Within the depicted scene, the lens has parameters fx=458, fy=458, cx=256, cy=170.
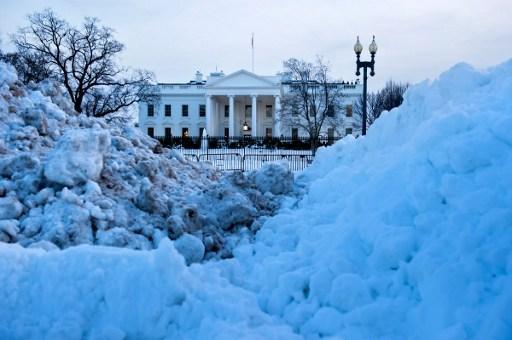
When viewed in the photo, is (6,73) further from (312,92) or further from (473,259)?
(312,92)

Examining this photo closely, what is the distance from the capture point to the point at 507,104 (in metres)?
4.91

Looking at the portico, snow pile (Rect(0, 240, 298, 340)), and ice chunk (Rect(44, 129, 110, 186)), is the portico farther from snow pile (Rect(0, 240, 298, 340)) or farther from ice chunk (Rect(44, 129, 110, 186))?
snow pile (Rect(0, 240, 298, 340))

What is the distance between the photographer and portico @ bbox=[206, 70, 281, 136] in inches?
2315

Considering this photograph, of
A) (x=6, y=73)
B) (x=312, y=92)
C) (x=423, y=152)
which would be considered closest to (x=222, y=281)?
(x=423, y=152)

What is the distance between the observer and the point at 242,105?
213 feet

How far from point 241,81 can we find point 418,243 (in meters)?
56.9

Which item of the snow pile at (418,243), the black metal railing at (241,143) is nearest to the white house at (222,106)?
the black metal railing at (241,143)

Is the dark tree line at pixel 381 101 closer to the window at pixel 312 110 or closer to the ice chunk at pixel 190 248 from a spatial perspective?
the window at pixel 312 110

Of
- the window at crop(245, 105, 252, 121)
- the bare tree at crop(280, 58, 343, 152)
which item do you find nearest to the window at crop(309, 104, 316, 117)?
the bare tree at crop(280, 58, 343, 152)

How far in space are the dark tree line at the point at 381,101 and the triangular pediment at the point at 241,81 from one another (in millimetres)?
11593

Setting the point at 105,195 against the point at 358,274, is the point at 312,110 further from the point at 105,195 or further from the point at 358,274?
the point at 358,274

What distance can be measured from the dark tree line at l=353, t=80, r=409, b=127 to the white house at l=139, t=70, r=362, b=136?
5.58ft

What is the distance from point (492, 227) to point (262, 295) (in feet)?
7.03

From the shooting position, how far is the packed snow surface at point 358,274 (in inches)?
137
